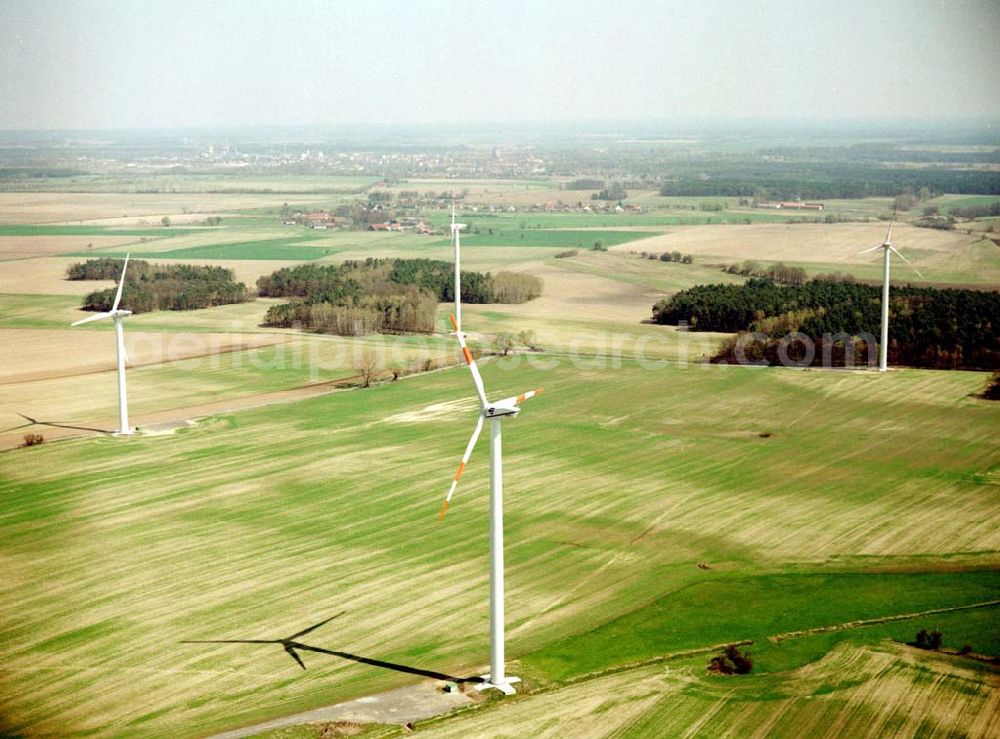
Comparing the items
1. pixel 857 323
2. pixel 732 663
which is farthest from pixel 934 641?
pixel 857 323

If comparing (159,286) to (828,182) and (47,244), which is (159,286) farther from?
(828,182)

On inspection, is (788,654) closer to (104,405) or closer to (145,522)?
(145,522)

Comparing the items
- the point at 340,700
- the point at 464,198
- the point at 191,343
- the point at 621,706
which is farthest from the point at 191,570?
the point at 464,198

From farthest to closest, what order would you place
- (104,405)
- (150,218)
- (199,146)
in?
1. (199,146)
2. (150,218)
3. (104,405)

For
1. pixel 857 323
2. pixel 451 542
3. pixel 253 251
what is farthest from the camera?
pixel 253 251

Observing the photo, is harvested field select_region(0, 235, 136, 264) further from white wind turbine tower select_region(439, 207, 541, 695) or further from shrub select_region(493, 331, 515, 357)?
white wind turbine tower select_region(439, 207, 541, 695)

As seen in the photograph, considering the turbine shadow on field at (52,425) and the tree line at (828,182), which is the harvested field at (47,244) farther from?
the tree line at (828,182)
